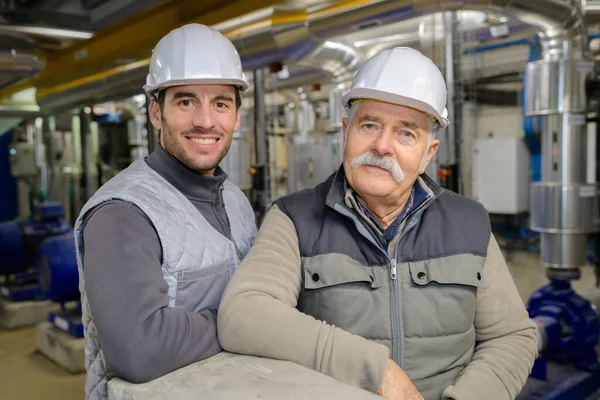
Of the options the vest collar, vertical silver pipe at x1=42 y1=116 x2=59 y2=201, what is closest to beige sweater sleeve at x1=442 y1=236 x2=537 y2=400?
the vest collar

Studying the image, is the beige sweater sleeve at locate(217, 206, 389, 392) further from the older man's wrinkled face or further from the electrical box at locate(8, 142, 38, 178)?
the electrical box at locate(8, 142, 38, 178)

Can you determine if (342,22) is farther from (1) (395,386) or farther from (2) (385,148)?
(1) (395,386)

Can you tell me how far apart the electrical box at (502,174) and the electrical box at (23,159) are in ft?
17.6

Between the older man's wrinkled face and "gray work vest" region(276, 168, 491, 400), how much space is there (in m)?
0.07

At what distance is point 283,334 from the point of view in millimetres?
1083

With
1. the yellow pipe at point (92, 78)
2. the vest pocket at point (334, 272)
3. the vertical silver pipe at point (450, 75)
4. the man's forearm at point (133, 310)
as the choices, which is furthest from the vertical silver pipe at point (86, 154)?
the vest pocket at point (334, 272)

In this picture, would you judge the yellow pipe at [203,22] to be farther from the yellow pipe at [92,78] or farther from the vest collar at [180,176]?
the vest collar at [180,176]

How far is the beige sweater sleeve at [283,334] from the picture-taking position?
107 centimetres

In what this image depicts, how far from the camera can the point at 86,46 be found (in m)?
4.88

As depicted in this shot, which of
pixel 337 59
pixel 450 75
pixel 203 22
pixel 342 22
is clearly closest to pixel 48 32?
pixel 203 22

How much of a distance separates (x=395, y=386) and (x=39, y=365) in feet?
12.5

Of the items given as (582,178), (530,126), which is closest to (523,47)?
(530,126)

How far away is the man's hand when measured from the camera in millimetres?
1063

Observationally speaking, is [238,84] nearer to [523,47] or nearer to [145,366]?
[145,366]
